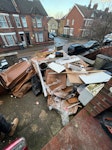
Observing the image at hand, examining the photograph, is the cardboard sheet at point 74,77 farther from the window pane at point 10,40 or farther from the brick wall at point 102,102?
the window pane at point 10,40

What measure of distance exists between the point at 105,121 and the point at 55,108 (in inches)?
60.6

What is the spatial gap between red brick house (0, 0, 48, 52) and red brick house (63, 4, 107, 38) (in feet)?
31.7

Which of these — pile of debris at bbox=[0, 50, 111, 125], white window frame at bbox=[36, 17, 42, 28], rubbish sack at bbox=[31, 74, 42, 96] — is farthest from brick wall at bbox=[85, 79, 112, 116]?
white window frame at bbox=[36, 17, 42, 28]

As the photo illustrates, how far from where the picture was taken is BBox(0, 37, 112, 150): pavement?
5.90ft

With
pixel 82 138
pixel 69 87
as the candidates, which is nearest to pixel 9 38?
pixel 69 87

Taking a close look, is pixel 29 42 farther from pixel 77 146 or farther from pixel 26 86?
pixel 77 146

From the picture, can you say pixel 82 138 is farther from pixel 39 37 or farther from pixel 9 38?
pixel 39 37

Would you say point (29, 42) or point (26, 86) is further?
point (29, 42)

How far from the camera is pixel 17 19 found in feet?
44.1

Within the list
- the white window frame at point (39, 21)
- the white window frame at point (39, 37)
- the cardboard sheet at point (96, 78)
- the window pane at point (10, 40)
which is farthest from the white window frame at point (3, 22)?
the cardboard sheet at point (96, 78)

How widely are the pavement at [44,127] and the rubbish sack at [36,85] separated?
7.5 inches

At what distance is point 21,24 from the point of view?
46.0 feet

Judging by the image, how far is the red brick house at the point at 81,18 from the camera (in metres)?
20.6

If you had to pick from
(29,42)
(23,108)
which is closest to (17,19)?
(29,42)
